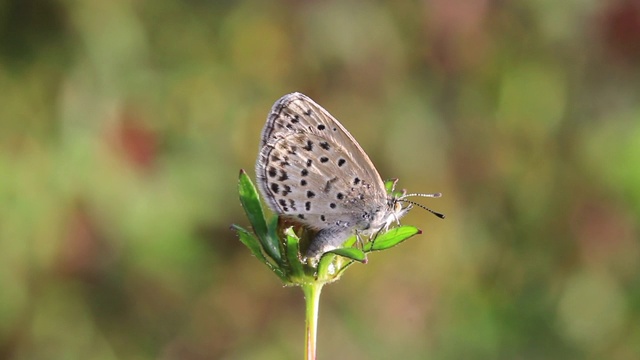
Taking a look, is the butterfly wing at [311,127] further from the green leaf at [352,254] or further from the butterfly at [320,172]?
the green leaf at [352,254]

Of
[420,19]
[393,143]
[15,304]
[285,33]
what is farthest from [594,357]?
[15,304]

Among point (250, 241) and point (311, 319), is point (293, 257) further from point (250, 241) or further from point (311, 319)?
point (311, 319)

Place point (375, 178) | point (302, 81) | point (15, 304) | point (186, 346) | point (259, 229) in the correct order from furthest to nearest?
point (302, 81) < point (186, 346) < point (15, 304) < point (375, 178) < point (259, 229)

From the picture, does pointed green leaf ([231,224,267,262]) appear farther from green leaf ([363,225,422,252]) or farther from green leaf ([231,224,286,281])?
green leaf ([363,225,422,252])

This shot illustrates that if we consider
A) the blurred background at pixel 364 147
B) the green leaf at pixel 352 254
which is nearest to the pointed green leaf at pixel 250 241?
the green leaf at pixel 352 254

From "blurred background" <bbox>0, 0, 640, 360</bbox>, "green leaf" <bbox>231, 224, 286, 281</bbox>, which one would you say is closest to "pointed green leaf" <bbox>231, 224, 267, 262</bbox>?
"green leaf" <bbox>231, 224, 286, 281</bbox>

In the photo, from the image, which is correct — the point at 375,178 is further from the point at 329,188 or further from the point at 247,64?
the point at 247,64
